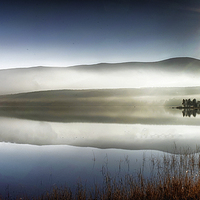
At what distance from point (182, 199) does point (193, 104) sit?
324ft

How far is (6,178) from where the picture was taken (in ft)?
19.5

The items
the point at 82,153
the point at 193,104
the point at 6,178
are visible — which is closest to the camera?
the point at 6,178

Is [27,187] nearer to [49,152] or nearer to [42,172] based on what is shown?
[42,172]

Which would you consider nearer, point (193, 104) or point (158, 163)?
point (158, 163)

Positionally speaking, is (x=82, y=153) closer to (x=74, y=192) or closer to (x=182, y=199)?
(x=74, y=192)

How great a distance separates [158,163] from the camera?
684 centimetres

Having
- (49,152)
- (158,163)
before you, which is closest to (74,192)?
(158,163)

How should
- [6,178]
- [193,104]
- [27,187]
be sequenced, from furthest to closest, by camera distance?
1. [193,104]
2. [6,178]
3. [27,187]

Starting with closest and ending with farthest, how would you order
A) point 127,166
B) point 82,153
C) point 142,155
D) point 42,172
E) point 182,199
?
point 182,199 < point 42,172 < point 127,166 < point 142,155 < point 82,153

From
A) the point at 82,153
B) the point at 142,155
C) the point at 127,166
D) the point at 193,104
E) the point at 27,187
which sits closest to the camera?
the point at 27,187

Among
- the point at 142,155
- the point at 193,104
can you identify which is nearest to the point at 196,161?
the point at 142,155

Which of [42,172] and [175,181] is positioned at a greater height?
[175,181]

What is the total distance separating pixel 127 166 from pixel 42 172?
267cm

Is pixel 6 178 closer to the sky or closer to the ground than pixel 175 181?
closer to the ground
